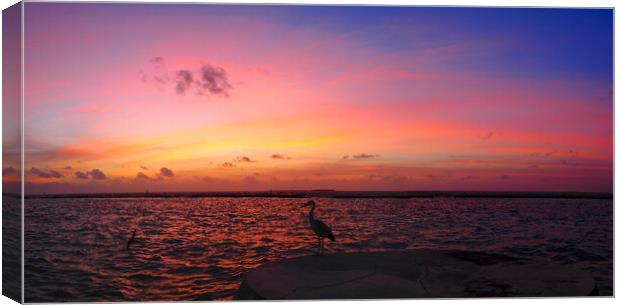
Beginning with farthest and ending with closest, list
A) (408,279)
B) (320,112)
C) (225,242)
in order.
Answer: (225,242) → (320,112) → (408,279)

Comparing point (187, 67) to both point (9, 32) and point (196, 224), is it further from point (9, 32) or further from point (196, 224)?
point (196, 224)

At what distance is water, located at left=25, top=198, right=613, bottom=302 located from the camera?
8117 mm

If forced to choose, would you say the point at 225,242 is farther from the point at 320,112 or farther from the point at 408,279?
the point at 408,279

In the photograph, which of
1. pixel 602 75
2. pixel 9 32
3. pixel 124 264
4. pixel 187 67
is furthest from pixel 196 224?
pixel 602 75

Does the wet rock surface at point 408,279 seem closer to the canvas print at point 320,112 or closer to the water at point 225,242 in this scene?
the canvas print at point 320,112

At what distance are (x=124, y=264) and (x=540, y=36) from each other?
8.19 meters

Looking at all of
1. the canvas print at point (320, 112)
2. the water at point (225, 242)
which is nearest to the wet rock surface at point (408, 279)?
the canvas print at point (320, 112)

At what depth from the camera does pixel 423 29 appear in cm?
836

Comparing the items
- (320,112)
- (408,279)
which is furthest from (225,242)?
(408,279)

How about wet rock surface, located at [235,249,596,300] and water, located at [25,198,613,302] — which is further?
water, located at [25,198,613,302]

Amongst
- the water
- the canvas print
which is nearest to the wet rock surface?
the canvas print

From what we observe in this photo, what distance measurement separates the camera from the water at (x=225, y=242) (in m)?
8.12

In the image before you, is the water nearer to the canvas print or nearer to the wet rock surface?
the canvas print

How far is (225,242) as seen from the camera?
14414 mm
